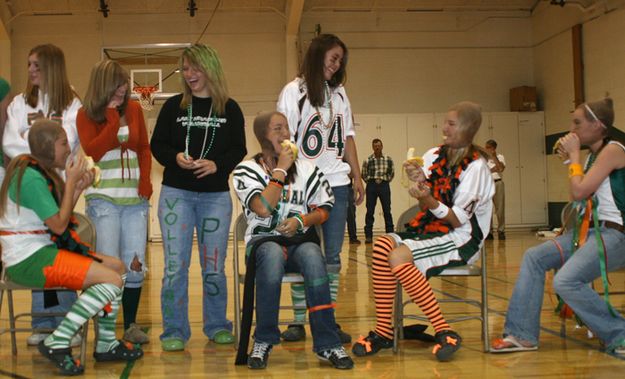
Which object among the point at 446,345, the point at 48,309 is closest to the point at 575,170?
the point at 446,345

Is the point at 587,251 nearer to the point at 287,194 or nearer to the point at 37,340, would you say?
the point at 287,194

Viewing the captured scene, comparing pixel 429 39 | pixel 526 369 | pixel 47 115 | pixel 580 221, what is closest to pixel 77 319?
pixel 47 115

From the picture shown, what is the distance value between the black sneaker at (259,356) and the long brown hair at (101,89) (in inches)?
55.1

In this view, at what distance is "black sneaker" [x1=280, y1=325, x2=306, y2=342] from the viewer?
152 inches

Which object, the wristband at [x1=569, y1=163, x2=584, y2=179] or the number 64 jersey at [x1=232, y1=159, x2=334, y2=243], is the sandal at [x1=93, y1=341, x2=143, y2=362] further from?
the wristband at [x1=569, y1=163, x2=584, y2=179]

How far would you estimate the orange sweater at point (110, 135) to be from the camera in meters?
3.62

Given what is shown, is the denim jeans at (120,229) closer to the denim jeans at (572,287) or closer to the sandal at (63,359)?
the sandal at (63,359)

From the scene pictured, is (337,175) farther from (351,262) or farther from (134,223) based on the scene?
(351,262)

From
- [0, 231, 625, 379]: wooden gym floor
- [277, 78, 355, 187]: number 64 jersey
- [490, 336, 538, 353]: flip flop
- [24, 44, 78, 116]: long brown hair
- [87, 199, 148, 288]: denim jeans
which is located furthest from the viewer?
[277, 78, 355, 187]: number 64 jersey

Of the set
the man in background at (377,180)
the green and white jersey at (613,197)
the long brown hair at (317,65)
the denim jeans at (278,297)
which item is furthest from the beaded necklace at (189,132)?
the man in background at (377,180)

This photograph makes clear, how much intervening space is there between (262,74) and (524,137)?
5118 millimetres

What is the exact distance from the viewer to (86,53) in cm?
1323

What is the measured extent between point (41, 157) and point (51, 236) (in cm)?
35

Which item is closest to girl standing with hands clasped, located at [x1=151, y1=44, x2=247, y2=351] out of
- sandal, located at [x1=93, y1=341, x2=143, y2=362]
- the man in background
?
sandal, located at [x1=93, y1=341, x2=143, y2=362]
